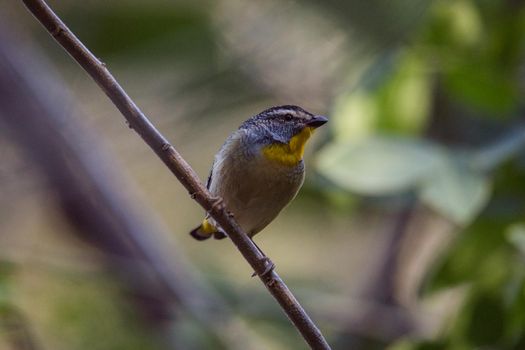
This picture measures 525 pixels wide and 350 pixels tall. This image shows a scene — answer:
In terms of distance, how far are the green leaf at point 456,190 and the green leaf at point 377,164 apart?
32mm

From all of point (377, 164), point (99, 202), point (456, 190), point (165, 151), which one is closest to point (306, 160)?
point (99, 202)

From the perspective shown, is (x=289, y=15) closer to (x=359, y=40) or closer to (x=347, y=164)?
(x=359, y=40)

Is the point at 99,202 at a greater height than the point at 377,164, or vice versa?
the point at 99,202

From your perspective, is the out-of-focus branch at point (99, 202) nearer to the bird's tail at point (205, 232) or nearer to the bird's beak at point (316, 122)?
the bird's tail at point (205, 232)

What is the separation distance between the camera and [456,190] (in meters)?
2.04

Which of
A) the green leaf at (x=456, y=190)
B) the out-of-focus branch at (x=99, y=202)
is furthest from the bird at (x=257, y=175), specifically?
the out-of-focus branch at (x=99, y=202)

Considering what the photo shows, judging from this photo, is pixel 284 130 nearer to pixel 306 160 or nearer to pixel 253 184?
pixel 253 184

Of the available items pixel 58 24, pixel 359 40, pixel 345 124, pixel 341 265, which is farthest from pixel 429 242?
pixel 58 24

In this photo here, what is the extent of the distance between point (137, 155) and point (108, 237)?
2.29 feet

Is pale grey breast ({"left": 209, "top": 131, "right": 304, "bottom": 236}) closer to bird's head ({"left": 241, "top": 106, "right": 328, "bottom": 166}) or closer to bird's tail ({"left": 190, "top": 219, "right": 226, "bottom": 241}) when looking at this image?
bird's head ({"left": 241, "top": 106, "right": 328, "bottom": 166})

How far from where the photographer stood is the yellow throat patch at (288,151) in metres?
2.06

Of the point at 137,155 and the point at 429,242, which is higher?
the point at 137,155

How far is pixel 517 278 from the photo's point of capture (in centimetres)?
187

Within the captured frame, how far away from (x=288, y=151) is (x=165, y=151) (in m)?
0.73
